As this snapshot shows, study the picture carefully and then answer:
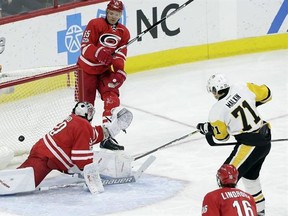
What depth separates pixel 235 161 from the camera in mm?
6246

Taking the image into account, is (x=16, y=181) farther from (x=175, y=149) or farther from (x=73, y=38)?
(x=73, y=38)

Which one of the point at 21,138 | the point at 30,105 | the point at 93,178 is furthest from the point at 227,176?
the point at 30,105

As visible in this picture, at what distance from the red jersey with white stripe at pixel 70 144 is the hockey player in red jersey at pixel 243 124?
882 mm

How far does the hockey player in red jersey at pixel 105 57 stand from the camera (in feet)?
25.0

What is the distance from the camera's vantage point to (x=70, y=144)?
686 cm

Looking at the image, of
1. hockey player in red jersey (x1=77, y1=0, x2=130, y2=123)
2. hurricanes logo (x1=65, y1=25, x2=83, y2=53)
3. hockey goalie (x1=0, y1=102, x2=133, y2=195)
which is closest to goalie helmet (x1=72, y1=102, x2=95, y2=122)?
hockey goalie (x1=0, y1=102, x2=133, y2=195)

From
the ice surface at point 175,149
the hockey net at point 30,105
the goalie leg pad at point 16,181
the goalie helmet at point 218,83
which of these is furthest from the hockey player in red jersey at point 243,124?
the hockey net at point 30,105

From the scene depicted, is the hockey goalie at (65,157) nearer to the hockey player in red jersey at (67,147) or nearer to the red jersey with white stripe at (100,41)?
the hockey player in red jersey at (67,147)

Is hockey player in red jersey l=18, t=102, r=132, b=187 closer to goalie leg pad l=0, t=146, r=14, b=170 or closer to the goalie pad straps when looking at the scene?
the goalie pad straps

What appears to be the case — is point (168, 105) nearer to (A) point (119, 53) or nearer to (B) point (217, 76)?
(A) point (119, 53)

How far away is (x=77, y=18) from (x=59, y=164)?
9.55 feet

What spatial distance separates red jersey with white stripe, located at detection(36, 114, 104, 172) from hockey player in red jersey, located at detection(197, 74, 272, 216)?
0.88 metres

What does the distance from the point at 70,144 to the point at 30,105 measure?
1136mm

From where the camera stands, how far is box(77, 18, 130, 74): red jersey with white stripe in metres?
7.64
